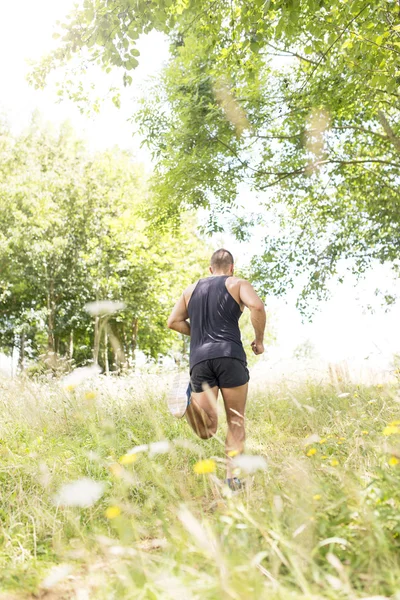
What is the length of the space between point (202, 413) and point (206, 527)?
197 centimetres

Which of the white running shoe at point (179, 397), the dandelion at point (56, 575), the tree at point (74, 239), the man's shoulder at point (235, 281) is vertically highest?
the tree at point (74, 239)

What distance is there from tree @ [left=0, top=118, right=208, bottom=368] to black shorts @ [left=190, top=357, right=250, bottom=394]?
16791mm

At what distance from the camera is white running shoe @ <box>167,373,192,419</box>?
457cm

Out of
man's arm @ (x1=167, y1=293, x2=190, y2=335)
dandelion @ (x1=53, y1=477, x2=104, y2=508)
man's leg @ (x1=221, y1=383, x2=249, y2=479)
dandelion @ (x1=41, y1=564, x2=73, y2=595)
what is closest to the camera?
dandelion @ (x1=41, y1=564, x2=73, y2=595)

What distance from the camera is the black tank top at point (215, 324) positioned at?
468 cm

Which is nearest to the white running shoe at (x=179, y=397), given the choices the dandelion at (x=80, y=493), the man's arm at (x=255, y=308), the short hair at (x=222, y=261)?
the man's arm at (x=255, y=308)

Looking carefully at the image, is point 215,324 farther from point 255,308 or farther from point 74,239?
point 74,239

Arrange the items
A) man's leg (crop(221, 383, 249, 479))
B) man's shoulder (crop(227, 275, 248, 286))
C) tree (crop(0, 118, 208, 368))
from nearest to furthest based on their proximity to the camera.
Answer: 1. man's leg (crop(221, 383, 249, 479))
2. man's shoulder (crop(227, 275, 248, 286))
3. tree (crop(0, 118, 208, 368))

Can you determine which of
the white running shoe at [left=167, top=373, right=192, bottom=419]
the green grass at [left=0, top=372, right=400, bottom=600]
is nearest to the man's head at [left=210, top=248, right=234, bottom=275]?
the white running shoe at [left=167, top=373, right=192, bottom=419]

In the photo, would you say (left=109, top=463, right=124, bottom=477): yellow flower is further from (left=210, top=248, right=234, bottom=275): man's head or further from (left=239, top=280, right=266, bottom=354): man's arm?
(left=210, top=248, right=234, bottom=275): man's head

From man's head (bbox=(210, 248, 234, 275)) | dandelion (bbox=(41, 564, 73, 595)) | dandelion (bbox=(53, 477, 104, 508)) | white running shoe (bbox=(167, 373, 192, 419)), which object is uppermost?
man's head (bbox=(210, 248, 234, 275))

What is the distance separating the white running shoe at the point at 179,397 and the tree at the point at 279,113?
4.04m

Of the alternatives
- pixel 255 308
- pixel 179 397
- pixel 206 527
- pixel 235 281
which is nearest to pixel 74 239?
pixel 235 281

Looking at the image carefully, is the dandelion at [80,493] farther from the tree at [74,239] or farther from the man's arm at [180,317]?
the tree at [74,239]
